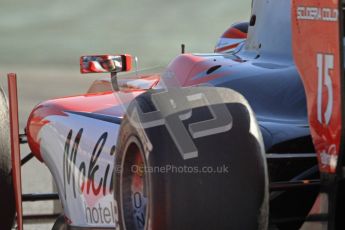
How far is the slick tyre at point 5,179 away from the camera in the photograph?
16.1 ft

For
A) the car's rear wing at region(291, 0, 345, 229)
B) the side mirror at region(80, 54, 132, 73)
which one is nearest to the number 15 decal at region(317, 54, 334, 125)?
the car's rear wing at region(291, 0, 345, 229)

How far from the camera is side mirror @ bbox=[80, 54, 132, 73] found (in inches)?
180

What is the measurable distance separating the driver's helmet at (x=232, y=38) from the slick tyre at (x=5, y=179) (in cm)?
141

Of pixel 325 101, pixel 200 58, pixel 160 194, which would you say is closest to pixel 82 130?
pixel 200 58

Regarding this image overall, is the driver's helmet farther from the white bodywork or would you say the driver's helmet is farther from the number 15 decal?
the number 15 decal

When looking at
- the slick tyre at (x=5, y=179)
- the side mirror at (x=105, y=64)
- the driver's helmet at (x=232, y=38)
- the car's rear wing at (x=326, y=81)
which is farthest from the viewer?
the driver's helmet at (x=232, y=38)

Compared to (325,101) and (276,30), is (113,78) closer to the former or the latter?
(276,30)

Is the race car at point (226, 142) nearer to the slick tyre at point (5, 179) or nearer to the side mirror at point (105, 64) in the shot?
the side mirror at point (105, 64)

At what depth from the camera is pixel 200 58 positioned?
4.03m

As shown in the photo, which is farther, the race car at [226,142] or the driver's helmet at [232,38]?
the driver's helmet at [232,38]

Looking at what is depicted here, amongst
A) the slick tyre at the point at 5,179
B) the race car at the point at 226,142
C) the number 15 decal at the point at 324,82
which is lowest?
the slick tyre at the point at 5,179

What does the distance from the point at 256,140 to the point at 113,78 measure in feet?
5.63

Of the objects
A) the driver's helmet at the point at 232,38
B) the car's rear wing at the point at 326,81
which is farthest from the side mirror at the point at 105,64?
the car's rear wing at the point at 326,81

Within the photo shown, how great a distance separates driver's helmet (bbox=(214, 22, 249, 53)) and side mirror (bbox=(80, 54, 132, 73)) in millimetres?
906
